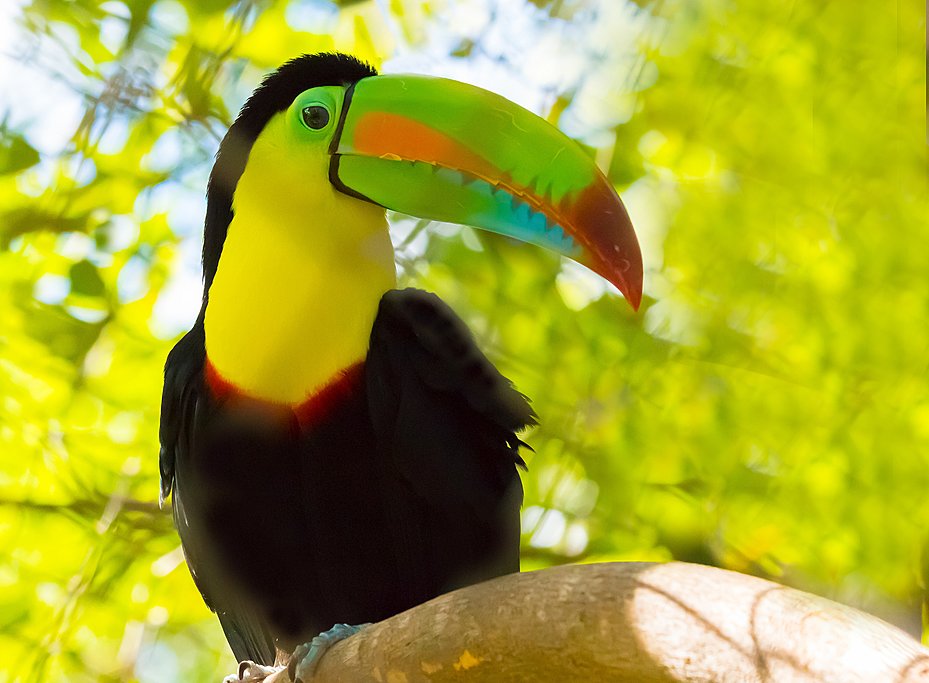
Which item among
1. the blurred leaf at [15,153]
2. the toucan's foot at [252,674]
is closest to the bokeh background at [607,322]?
the blurred leaf at [15,153]

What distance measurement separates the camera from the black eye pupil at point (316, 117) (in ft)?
7.75

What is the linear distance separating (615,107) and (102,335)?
5.50 ft

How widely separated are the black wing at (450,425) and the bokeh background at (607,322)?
2.12ft

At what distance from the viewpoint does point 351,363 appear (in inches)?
88.0

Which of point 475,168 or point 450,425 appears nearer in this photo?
point 450,425

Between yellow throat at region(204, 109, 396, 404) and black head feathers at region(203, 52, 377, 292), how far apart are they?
0.11 feet

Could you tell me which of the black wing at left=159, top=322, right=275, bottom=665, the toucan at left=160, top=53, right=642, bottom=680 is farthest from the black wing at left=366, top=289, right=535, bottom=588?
the black wing at left=159, top=322, right=275, bottom=665

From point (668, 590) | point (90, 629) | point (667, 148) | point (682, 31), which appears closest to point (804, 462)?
point (667, 148)

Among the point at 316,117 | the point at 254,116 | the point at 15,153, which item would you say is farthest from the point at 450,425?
the point at 15,153

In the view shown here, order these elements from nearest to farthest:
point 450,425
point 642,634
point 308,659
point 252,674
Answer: point 642,634
point 308,659
point 252,674
point 450,425

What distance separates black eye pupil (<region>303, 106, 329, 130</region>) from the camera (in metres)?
2.36

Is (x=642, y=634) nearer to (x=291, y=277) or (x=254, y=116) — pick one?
(x=291, y=277)

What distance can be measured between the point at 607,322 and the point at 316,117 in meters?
1.12

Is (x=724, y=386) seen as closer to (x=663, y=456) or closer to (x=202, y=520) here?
(x=663, y=456)
